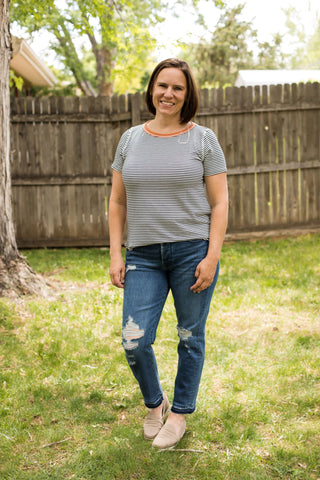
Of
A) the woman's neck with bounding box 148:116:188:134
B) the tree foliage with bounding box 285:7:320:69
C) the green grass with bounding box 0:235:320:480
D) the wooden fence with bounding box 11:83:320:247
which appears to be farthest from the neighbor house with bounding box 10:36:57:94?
the tree foliage with bounding box 285:7:320:69

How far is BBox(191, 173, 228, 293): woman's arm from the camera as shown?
247 cm

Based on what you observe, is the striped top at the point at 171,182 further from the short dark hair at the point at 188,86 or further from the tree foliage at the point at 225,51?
the tree foliage at the point at 225,51

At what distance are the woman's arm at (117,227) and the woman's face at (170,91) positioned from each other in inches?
16.7

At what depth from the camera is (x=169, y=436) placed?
268 centimetres

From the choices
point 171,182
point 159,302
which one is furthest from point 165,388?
point 171,182

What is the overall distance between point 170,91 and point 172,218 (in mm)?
634

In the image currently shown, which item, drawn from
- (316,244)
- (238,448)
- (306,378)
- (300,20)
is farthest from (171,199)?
(300,20)

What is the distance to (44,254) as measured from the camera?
25.1ft

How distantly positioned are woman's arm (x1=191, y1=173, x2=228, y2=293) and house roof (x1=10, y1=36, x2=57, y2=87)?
9.47m

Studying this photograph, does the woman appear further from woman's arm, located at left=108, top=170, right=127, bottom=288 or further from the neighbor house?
the neighbor house

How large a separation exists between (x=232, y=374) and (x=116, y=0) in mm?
6577

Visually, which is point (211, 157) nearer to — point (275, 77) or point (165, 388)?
point (165, 388)

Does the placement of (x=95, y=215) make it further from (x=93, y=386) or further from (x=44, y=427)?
(x=44, y=427)

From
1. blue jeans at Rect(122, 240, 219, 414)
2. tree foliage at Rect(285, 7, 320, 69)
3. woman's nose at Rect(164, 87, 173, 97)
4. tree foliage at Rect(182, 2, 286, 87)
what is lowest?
blue jeans at Rect(122, 240, 219, 414)
